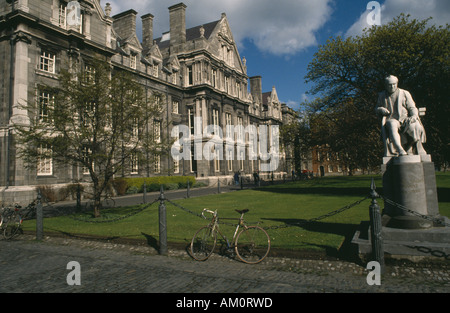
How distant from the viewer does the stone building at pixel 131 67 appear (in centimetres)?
1964

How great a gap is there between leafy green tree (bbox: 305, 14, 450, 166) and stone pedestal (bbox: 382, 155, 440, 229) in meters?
15.0

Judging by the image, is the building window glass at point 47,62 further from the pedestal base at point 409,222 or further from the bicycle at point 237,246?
the pedestal base at point 409,222

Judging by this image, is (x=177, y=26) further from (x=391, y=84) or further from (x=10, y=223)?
(x=391, y=84)

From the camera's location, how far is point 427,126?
1956 centimetres

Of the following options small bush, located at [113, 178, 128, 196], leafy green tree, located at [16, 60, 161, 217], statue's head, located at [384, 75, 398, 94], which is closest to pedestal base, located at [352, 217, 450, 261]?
statue's head, located at [384, 75, 398, 94]

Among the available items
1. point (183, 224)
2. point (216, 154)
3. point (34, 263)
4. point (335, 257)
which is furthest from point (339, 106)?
point (34, 263)

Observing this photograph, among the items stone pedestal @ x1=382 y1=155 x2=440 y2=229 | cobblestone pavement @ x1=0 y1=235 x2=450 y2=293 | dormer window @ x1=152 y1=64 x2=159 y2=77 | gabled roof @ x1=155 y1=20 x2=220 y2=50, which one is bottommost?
cobblestone pavement @ x1=0 y1=235 x2=450 y2=293

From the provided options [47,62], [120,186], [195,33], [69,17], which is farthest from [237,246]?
[195,33]

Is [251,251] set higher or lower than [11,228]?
lower

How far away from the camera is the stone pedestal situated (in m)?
6.36

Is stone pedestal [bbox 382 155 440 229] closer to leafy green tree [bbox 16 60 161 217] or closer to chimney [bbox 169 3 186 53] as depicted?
leafy green tree [bbox 16 60 161 217]

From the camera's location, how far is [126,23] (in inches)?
1344

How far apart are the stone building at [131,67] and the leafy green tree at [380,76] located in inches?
350

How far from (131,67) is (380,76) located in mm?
23440
